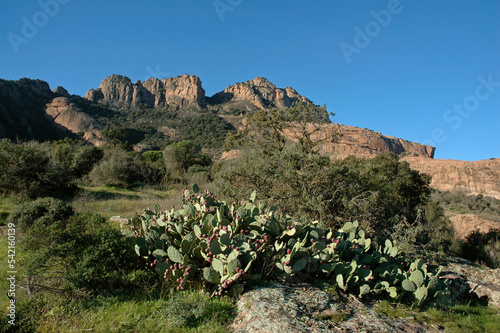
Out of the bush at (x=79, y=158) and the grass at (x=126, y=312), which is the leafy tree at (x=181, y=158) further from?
the grass at (x=126, y=312)

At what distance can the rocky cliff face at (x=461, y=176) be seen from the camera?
101 ft

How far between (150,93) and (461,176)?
255ft

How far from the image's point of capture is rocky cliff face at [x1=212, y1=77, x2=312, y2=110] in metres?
81.0

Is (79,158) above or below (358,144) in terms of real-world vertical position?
below

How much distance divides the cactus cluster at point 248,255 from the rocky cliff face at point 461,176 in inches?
1179

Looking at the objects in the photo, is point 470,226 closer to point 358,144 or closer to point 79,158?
point 358,144

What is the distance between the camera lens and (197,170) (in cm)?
2484

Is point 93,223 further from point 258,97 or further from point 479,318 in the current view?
point 258,97

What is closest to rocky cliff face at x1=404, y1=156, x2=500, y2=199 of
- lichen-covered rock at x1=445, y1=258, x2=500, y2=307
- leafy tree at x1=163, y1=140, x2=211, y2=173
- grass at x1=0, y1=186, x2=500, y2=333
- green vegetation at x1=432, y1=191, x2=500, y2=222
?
green vegetation at x1=432, y1=191, x2=500, y2=222

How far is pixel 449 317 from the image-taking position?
159 inches

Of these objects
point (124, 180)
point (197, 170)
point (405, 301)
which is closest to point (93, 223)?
point (405, 301)

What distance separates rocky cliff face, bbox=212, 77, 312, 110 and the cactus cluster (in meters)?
71.9

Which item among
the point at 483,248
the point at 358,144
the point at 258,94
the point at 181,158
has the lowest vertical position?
the point at 483,248

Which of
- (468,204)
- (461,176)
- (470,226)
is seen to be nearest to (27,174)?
(470,226)
